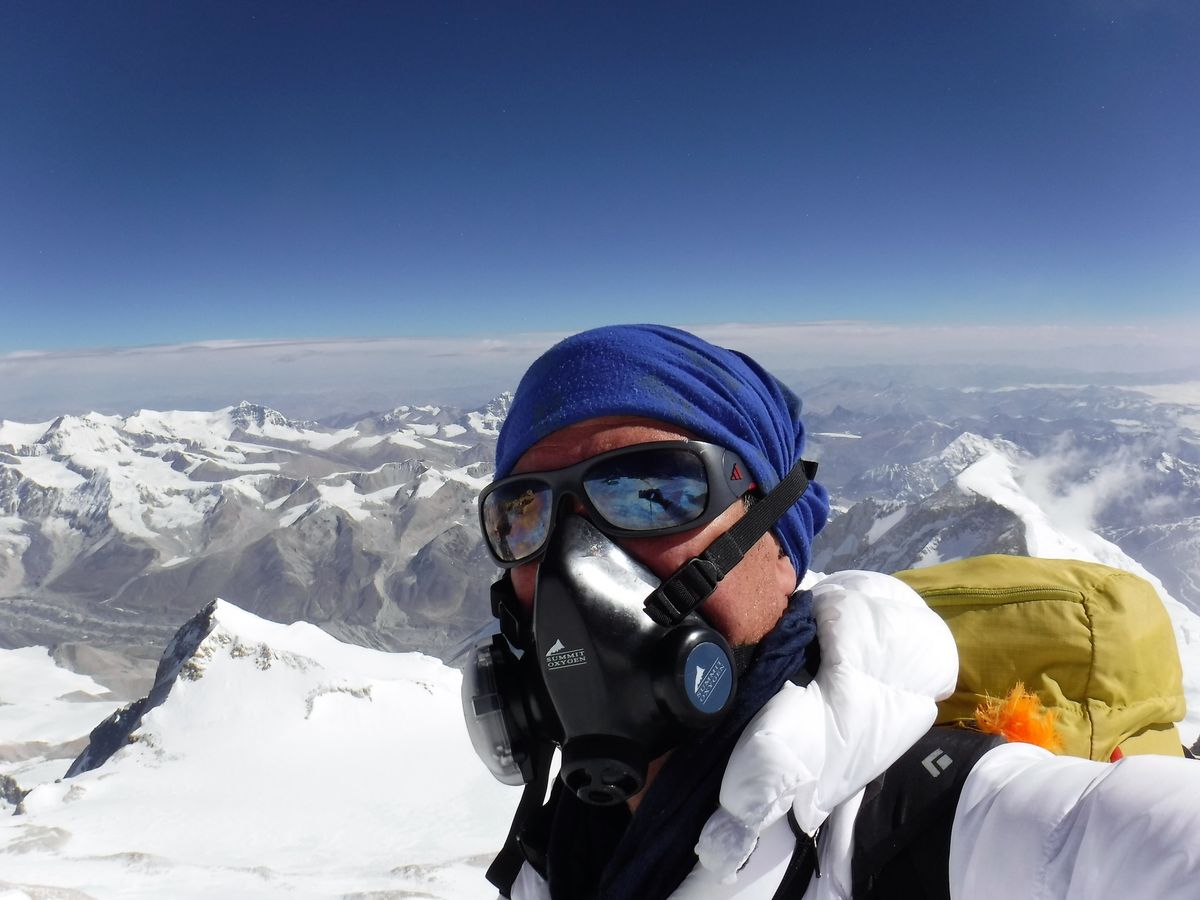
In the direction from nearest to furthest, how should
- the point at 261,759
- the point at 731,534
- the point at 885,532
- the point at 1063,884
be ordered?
the point at 1063,884 < the point at 731,534 < the point at 261,759 < the point at 885,532

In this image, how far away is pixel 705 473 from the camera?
90.9 inches

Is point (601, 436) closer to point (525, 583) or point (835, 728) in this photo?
point (525, 583)

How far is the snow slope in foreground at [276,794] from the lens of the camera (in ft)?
88.1

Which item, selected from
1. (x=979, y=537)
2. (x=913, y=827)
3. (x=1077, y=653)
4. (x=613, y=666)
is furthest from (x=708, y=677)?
(x=979, y=537)

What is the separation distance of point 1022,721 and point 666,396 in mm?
1440

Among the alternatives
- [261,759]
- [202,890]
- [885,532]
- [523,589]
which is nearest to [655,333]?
[523,589]

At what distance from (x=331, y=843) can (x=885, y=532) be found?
384 ft

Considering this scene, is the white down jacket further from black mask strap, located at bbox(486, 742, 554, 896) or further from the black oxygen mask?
Answer: black mask strap, located at bbox(486, 742, 554, 896)

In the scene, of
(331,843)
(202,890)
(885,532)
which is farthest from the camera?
(885,532)

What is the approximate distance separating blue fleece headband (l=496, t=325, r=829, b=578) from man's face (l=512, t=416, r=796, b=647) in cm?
6

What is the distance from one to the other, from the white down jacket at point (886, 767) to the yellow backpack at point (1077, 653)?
496 mm

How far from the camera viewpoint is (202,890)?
80.6ft

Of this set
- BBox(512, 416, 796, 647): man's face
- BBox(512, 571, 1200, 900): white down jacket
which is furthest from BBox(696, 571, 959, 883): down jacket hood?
BBox(512, 416, 796, 647): man's face

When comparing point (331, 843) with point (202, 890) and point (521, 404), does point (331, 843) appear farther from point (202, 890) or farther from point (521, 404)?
point (521, 404)
